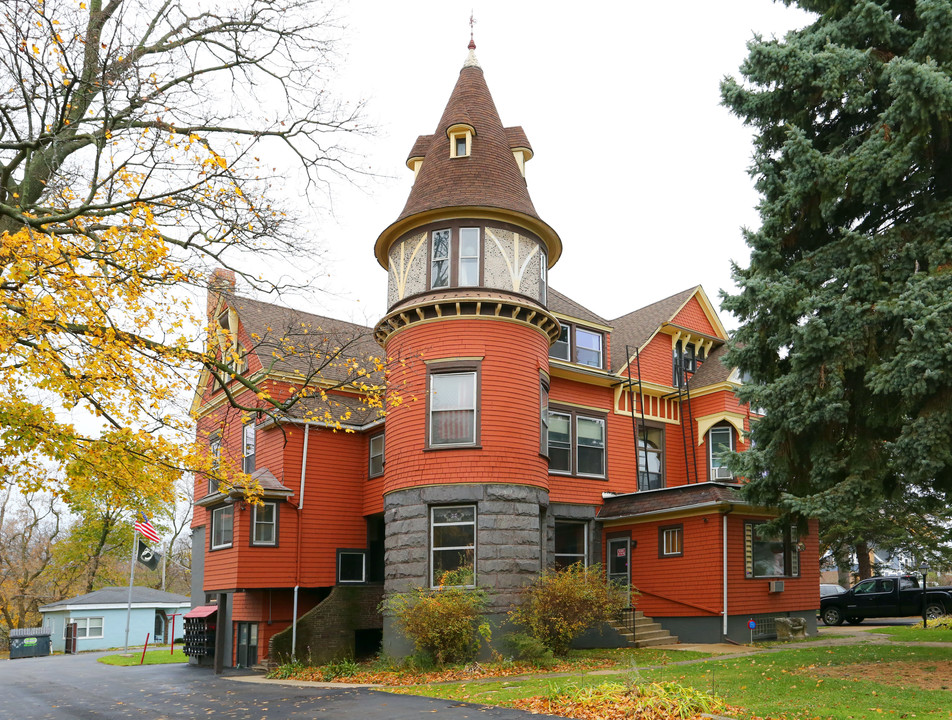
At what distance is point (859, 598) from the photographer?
29375 mm

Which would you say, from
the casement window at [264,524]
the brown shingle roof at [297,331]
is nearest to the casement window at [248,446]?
the brown shingle roof at [297,331]

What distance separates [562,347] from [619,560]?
6631 mm

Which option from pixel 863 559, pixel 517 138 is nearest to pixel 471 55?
pixel 517 138

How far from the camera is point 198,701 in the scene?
16.1 meters

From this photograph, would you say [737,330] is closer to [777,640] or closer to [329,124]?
[329,124]

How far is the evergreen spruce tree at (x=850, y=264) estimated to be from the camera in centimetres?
1341

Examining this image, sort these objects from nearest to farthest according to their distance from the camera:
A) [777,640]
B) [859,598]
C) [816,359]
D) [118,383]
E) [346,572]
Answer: [118,383], [816,359], [777,640], [346,572], [859,598]

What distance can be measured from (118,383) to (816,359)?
1146 cm

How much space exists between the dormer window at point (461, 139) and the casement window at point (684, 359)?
35.8 ft

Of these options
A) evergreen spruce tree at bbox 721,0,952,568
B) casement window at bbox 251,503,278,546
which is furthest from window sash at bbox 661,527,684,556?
casement window at bbox 251,503,278,546

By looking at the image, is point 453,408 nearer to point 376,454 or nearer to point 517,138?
point 376,454

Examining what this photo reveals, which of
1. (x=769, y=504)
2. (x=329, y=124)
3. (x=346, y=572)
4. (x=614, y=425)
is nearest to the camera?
(x=329, y=124)

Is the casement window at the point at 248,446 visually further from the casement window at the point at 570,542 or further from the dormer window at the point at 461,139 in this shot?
the dormer window at the point at 461,139

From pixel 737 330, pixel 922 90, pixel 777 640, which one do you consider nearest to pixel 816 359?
pixel 737 330
